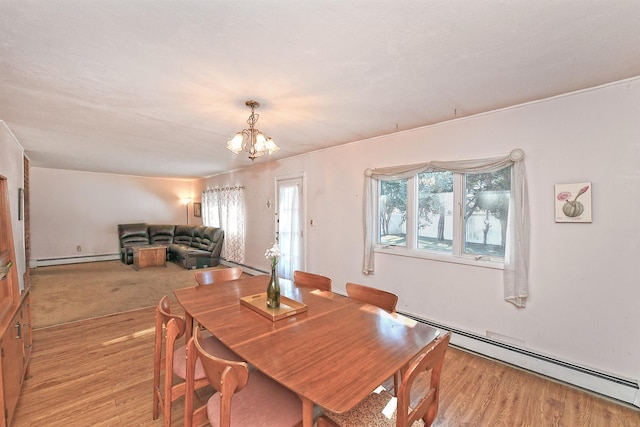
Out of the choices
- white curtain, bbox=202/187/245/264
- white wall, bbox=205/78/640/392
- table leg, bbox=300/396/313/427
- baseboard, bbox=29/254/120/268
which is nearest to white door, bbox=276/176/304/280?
white curtain, bbox=202/187/245/264

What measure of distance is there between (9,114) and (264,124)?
2.47 m

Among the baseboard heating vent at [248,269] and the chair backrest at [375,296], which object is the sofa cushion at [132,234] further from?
the chair backrest at [375,296]

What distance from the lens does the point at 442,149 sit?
113 inches

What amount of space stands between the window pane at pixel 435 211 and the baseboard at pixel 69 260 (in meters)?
7.77

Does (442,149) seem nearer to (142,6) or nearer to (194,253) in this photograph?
(142,6)

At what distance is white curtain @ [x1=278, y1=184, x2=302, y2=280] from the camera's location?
4645mm

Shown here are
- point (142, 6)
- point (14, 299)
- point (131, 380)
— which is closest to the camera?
point (142, 6)

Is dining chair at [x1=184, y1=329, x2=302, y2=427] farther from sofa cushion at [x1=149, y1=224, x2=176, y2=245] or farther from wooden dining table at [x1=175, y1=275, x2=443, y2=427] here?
sofa cushion at [x1=149, y1=224, x2=176, y2=245]

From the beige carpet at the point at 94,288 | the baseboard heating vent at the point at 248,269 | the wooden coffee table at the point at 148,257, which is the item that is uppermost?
the wooden coffee table at the point at 148,257

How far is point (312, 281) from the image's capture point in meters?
2.43

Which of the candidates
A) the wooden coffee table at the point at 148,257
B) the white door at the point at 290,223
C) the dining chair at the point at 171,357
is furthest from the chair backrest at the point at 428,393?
the wooden coffee table at the point at 148,257

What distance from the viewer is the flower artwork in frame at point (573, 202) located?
2088 mm

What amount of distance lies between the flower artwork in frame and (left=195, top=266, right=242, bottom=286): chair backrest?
2.87 metres

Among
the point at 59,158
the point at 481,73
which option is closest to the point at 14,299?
the point at 481,73
